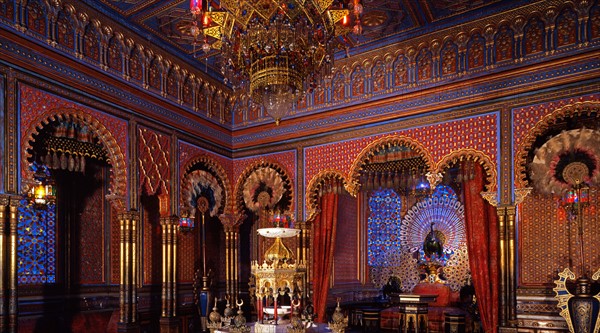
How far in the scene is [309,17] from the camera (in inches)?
190

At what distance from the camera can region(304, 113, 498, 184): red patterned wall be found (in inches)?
257

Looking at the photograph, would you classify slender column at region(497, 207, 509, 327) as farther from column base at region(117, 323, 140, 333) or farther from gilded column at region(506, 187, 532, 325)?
column base at region(117, 323, 140, 333)

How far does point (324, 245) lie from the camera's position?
8.19 metres

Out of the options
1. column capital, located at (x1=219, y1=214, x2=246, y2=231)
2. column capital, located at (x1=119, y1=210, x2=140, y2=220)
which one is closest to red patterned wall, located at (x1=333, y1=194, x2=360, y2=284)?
column capital, located at (x1=219, y1=214, x2=246, y2=231)

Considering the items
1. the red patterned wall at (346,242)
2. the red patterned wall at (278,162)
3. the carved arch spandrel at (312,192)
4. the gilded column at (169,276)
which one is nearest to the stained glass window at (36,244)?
the gilded column at (169,276)

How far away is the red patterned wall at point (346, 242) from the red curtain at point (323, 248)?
1.58 m

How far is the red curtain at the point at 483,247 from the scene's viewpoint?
6414 mm

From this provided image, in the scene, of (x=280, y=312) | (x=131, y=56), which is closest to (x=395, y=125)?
(x=280, y=312)

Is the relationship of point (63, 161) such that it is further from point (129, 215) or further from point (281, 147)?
point (281, 147)

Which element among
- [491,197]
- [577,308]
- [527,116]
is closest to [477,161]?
[491,197]

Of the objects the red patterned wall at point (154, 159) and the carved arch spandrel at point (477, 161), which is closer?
the carved arch spandrel at point (477, 161)

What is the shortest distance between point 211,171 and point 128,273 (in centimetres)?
274

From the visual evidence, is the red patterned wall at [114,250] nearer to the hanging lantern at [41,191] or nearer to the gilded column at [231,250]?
the hanging lantern at [41,191]

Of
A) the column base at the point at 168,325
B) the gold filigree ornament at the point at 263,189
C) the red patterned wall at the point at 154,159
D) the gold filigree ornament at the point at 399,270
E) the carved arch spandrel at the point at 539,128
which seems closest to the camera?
the carved arch spandrel at the point at 539,128
